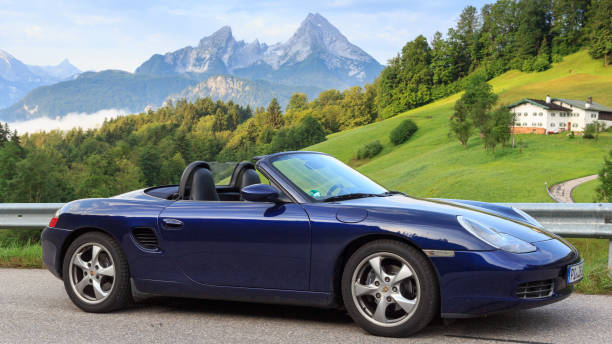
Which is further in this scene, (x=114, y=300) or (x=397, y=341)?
(x=114, y=300)

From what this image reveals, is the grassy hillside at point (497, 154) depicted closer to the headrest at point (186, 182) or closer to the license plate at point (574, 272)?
the license plate at point (574, 272)

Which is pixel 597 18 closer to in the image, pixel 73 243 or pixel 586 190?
pixel 586 190

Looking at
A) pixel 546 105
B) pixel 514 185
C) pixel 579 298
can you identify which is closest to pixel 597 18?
pixel 546 105

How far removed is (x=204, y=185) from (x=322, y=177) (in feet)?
3.37

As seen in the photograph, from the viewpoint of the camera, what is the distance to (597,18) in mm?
118875

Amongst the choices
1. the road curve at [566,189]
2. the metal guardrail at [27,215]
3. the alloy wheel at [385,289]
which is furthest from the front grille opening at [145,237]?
the road curve at [566,189]

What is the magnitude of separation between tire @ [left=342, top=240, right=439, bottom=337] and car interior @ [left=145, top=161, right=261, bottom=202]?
153 centimetres

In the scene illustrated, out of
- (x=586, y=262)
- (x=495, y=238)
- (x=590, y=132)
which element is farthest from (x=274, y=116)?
(x=495, y=238)

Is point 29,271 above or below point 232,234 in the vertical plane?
below

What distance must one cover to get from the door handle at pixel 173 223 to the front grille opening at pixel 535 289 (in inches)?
98.9

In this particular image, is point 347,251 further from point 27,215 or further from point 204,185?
point 27,215

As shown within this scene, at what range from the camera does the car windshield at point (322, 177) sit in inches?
180

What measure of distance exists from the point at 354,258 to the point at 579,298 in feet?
7.91

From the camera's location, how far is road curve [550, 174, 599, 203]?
53844 millimetres
